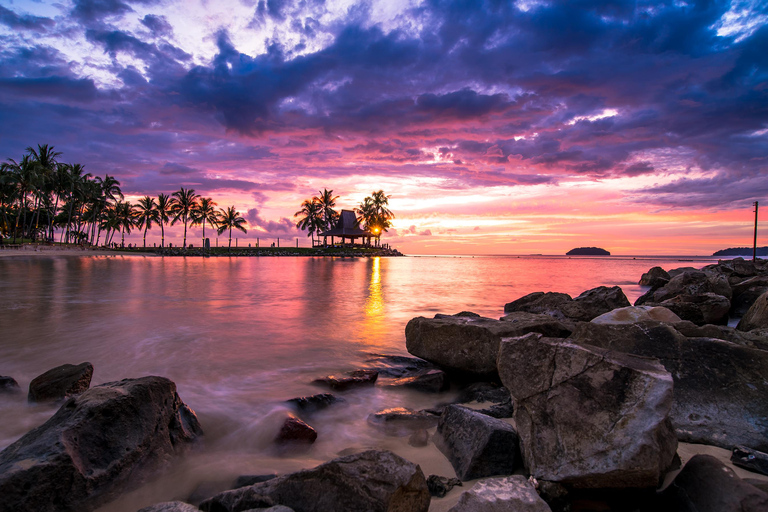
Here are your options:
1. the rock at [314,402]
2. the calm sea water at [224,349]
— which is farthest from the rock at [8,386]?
the rock at [314,402]

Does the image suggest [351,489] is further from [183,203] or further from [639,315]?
[183,203]

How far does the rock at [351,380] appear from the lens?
16.5 ft

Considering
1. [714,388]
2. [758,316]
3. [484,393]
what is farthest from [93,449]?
[758,316]

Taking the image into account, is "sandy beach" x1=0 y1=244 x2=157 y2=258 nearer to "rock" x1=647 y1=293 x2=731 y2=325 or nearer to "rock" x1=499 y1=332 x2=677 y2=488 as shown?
"rock" x1=499 y1=332 x2=677 y2=488

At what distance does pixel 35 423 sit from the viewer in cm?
375

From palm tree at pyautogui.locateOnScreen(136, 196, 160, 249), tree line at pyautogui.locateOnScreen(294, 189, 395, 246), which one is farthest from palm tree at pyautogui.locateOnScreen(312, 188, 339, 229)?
palm tree at pyautogui.locateOnScreen(136, 196, 160, 249)

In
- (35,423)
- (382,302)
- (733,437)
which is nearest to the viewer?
(733,437)

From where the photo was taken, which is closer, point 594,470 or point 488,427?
point 594,470

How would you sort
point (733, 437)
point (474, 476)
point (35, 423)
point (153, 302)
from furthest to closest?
point (153, 302), point (35, 423), point (733, 437), point (474, 476)

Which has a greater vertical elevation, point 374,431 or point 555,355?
point 555,355

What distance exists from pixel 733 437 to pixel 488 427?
1850mm

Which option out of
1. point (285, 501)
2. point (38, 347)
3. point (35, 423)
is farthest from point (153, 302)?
point (285, 501)

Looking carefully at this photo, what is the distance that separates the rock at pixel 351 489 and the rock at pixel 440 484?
307mm

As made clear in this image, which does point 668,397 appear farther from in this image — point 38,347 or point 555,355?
point 38,347
